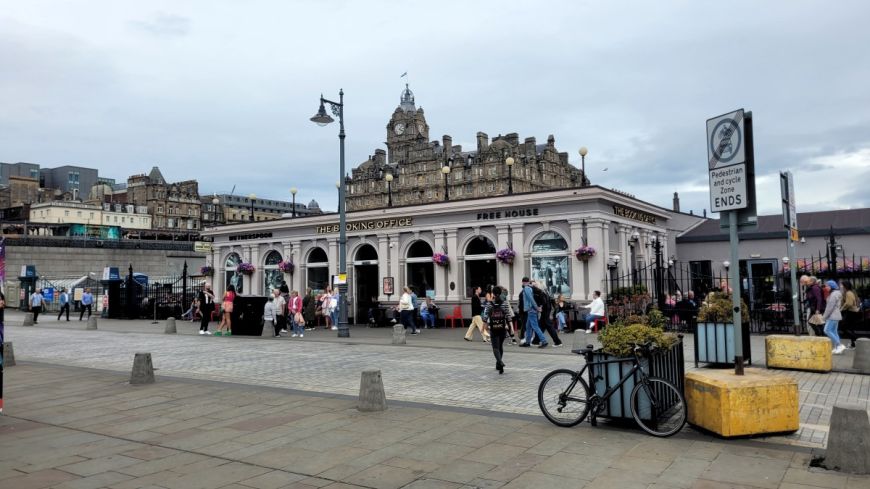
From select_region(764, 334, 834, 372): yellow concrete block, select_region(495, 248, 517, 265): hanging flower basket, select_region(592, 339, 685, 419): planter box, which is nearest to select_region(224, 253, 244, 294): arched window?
select_region(495, 248, 517, 265): hanging flower basket

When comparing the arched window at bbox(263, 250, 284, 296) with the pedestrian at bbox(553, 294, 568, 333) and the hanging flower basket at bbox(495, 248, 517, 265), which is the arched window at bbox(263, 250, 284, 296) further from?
the pedestrian at bbox(553, 294, 568, 333)

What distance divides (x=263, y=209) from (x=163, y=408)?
143 meters

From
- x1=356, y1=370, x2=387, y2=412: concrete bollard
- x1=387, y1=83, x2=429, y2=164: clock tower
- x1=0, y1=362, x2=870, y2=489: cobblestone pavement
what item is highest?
x1=387, y1=83, x2=429, y2=164: clock tower

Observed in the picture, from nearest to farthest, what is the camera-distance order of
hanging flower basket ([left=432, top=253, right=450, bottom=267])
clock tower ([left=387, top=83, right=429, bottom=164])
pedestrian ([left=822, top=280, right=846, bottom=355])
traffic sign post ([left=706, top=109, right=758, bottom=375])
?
traffic sign post ([left=706, top=109, right=758, bottom=375]), pedestrian ([left=822, top=280, right=846, bottom=355]), hanging flower basket ([left=432, top=253, right=450, bottom=267]), clock tower ([left=387, top=83, right=429, bottom=164])

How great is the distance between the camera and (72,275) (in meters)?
63.9

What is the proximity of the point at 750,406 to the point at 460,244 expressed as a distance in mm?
19705

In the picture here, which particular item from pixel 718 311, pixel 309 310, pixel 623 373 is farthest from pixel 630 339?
pixel 309 310

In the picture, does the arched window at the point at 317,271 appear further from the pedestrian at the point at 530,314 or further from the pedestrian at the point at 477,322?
the pedestrian at the point at 530,314

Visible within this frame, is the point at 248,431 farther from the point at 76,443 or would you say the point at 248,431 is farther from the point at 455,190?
the point at 455,190

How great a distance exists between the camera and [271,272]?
3281 cm

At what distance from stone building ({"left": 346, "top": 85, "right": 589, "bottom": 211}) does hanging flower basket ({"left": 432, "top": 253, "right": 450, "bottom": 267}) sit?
58.3m

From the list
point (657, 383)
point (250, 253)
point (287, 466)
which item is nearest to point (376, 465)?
point (287, 466)

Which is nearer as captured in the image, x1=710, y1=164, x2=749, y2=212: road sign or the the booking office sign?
x1=710, y1=164, x2=749, y2=212: road sign

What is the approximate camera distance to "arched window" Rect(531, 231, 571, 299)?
23.6 metres
